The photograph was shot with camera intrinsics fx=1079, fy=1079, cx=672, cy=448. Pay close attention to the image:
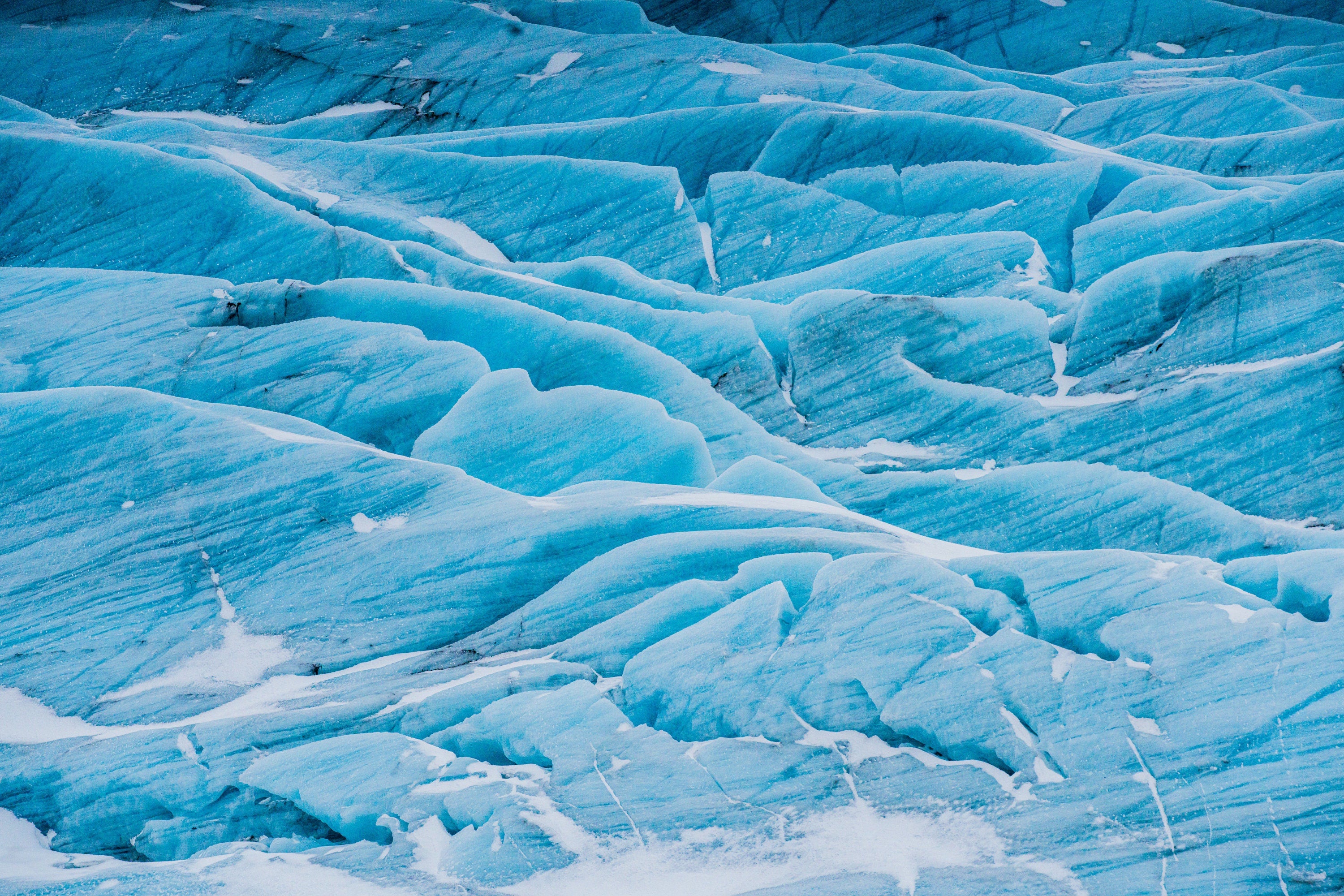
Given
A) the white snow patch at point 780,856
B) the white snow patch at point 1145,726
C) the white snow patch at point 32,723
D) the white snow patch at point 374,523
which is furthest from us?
the white snow patch at point 374,523

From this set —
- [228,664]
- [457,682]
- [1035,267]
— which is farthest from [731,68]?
[457,682]

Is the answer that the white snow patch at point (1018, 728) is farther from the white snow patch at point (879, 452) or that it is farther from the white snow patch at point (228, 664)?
the white snow patch at point (228, 664)

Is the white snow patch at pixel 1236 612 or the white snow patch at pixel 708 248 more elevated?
the white snow patch at pixel 1236 612

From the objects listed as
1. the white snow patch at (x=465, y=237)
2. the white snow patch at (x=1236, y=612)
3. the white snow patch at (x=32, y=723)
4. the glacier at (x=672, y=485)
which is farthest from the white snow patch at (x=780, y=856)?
the white snow patch at (x=465, y=237)

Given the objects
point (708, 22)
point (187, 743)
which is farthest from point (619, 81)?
point (187, 743)

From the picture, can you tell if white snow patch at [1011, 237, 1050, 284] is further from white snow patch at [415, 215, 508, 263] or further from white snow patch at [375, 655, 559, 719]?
white snow patch at [375, 655, 559, 719]

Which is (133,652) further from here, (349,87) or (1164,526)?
(349,87)

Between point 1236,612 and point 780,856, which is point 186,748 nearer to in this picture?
point 780,856
